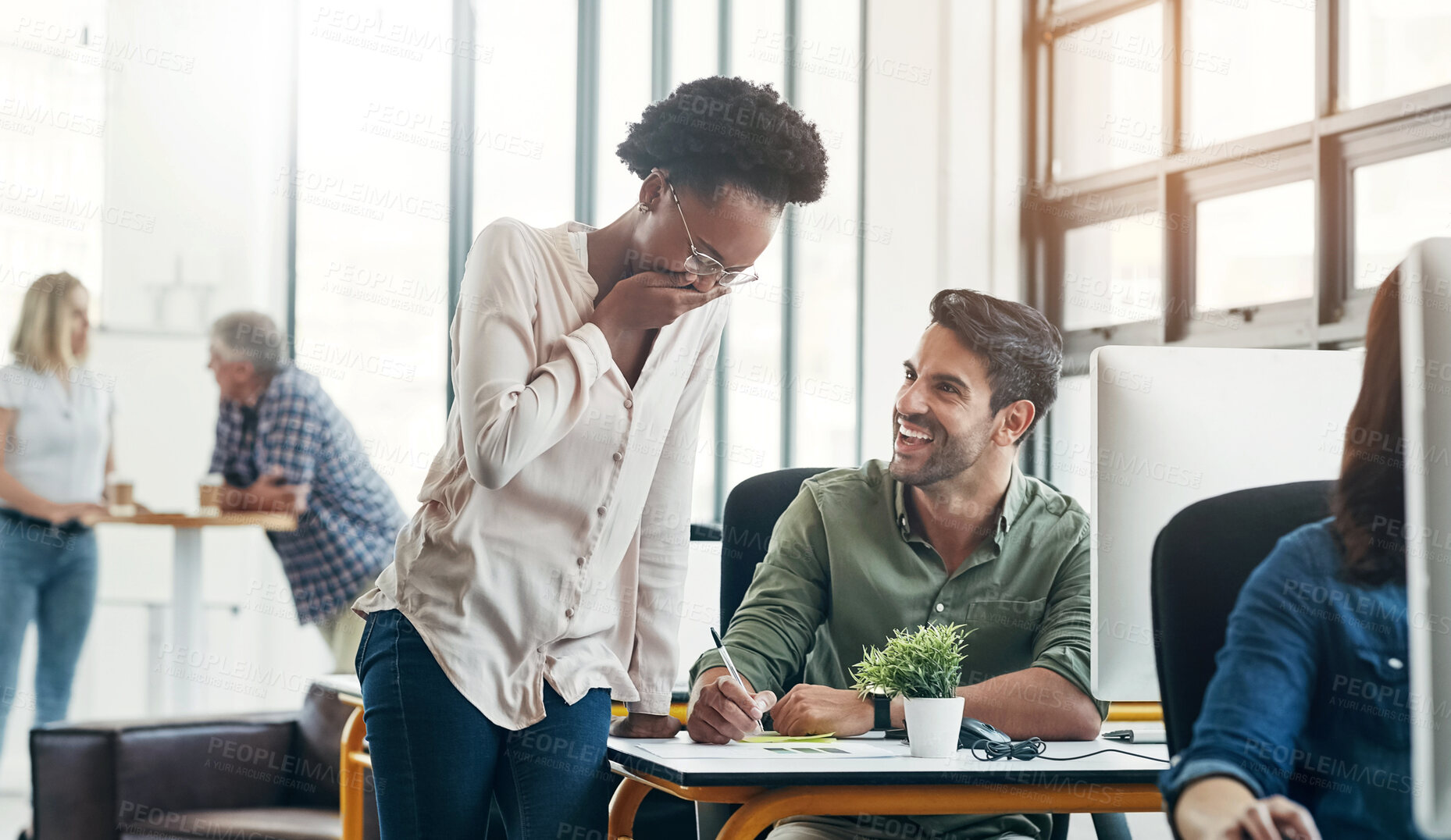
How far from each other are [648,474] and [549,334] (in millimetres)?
189

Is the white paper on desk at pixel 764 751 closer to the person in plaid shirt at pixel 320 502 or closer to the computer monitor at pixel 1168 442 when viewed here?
the computer monitor at pixel 1168 442

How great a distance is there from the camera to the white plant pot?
1.42 metres

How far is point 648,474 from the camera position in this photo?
4.57ft

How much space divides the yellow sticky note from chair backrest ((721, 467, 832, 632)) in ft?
1.72

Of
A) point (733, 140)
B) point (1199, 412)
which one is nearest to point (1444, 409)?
point (1199, 412)

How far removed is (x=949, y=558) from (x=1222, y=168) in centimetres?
252

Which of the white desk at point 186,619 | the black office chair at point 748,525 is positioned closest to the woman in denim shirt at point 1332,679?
the black office chair at point 748,525

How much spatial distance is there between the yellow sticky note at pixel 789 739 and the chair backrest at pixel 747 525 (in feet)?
1.72

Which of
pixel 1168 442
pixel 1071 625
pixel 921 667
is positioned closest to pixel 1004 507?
pixel 1071 625

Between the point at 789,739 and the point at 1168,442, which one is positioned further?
the point at 789,739

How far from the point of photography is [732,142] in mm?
1313

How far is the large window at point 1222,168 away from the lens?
335 centimetres

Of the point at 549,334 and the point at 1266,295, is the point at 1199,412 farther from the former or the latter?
the point at 1266,295

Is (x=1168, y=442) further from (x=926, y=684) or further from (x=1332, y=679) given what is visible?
(x=1332, y=679)
